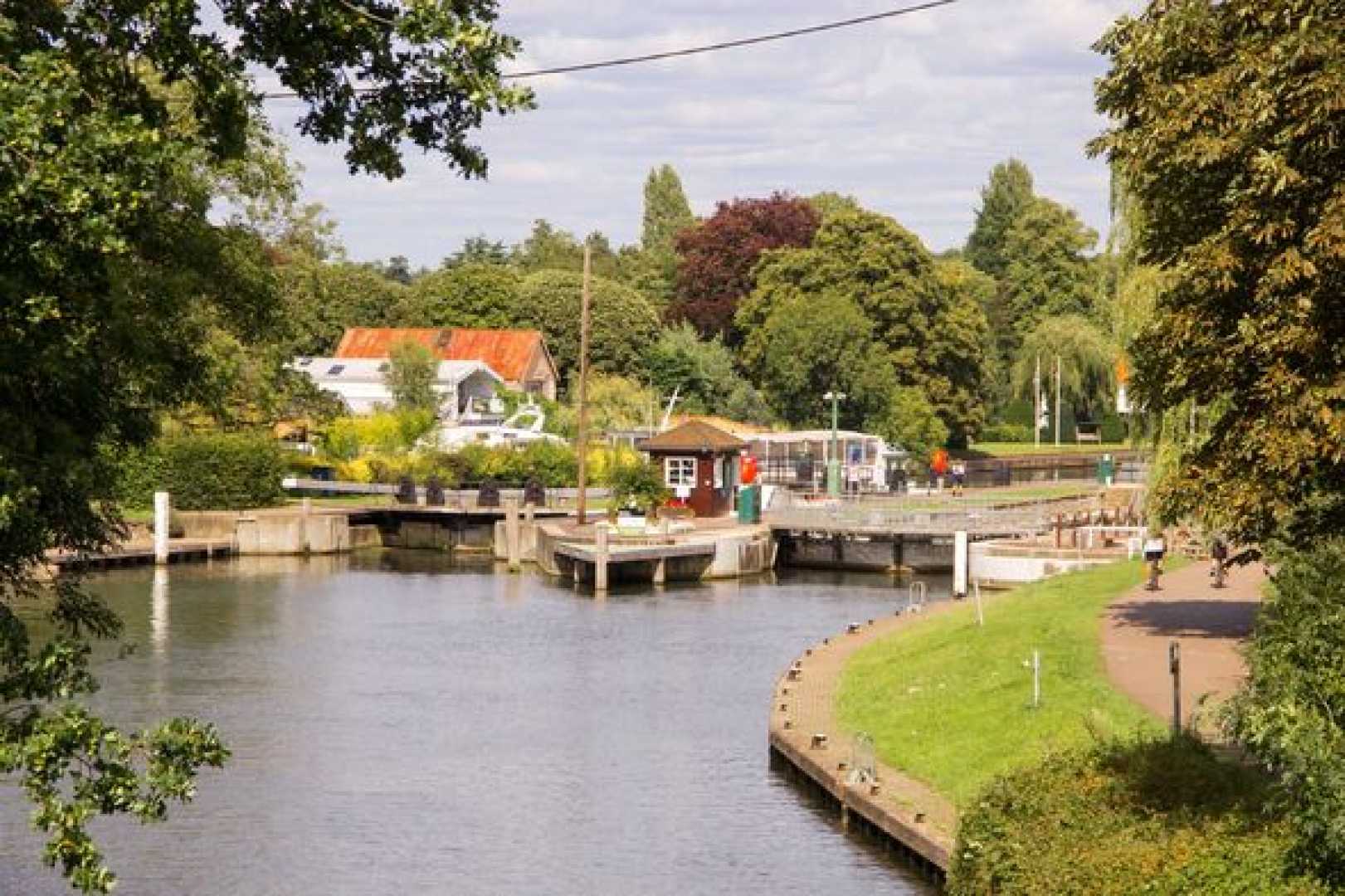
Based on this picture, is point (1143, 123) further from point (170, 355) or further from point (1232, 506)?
point (170, 355)

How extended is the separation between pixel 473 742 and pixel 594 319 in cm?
9163

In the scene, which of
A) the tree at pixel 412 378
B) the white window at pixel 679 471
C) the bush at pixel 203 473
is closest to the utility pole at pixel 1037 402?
the tree at pixel 412 378

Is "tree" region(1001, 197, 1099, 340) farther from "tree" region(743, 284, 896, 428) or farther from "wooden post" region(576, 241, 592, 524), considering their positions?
"wooden post" region(576, 241, 592, 524)

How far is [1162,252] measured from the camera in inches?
1352

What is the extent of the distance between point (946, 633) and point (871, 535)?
30440mm

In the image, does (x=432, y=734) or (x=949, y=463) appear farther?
(x=949, y=463)

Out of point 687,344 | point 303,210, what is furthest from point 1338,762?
point 687,344

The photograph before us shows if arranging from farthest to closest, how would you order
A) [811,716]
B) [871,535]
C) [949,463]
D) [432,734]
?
[949,463], [871,535], [432,734], [811,716]

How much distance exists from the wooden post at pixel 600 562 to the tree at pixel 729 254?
240 feet

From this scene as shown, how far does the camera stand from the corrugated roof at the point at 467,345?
130 meters

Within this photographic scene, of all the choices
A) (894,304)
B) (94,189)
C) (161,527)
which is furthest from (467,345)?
(94,189)

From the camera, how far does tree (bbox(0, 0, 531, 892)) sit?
15.1 meters

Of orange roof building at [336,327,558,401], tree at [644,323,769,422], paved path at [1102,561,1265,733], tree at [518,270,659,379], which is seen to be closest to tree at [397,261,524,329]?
tree at [518,270,659,379]

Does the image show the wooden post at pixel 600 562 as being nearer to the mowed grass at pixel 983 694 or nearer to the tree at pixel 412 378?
the mowed grass at pixel 983 694
